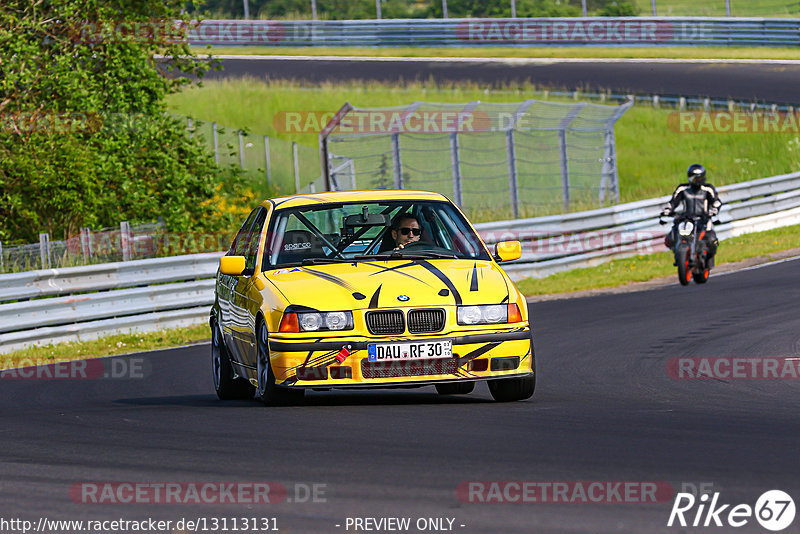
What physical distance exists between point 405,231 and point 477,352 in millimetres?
1622

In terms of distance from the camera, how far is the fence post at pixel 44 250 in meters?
18.7

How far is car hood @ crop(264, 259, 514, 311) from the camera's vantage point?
887 cm

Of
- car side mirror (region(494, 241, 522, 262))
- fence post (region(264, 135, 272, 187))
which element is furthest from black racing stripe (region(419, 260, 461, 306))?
fence post (region(264, 135, 272, 187))

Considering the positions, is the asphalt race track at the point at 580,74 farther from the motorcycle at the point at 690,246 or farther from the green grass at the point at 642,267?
the motorcycle at the point at 690,246

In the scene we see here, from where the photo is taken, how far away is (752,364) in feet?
37.9

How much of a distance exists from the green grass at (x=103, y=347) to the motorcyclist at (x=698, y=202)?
719 cm

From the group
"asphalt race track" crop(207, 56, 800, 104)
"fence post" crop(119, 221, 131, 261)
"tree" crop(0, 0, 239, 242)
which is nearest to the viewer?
"fence post" crop(119, 221, 131, 261)

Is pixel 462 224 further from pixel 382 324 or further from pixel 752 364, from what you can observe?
pixel 752 364

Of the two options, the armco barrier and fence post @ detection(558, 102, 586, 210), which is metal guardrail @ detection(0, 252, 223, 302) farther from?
fence post @ detection(558, 102, 586, 210)

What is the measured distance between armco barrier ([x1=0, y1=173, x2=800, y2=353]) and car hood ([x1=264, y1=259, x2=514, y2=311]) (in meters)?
8.26

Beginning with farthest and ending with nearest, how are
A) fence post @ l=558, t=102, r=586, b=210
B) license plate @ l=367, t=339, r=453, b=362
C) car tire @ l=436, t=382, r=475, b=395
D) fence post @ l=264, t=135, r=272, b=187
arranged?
fence post @ l=264, t=135, r=272, b=187 → fence post @ l=558, t=102, r=586, b=210 → car tire @ l=436, t=382, r=475, b=395 → license plate @ l=367, t=339, r=453, b=362

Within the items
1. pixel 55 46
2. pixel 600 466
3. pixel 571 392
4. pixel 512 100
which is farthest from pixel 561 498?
pixel 512 100

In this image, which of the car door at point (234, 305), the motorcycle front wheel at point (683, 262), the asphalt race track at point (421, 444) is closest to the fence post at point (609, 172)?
the motorcycle front wheel at point (683, 262)

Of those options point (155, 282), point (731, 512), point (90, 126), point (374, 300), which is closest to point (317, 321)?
point (374, 300)
